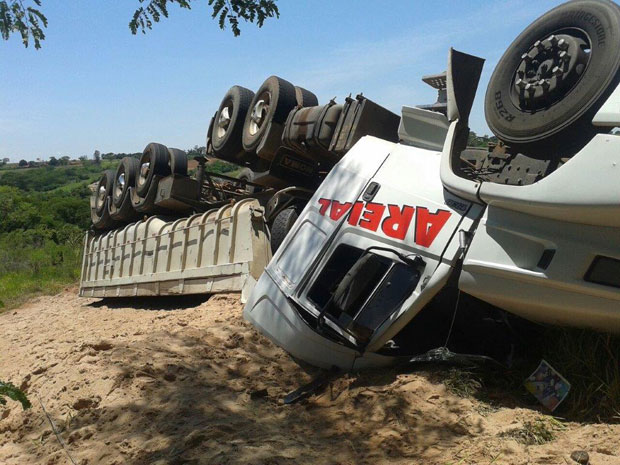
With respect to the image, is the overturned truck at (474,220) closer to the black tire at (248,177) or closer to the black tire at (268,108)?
the black tire at (268,108)

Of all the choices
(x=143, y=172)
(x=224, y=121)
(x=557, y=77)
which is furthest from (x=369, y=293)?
(x=143, y=172)

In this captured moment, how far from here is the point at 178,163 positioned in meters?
9.41

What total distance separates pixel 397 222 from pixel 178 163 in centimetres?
589

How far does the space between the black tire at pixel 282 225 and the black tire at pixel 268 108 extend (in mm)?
1670

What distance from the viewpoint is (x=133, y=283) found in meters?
9.80

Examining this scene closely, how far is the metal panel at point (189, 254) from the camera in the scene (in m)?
6.83

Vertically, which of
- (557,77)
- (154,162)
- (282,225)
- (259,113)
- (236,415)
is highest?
(557,77)

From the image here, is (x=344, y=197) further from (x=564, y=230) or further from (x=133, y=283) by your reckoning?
(x=133, y=283)

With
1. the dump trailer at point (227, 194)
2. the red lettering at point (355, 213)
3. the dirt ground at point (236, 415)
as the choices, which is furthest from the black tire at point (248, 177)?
the red lettering at point (355, 213)

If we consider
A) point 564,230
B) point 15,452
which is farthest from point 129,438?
point 564,230

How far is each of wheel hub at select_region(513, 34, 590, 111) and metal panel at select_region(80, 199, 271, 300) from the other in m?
3.38

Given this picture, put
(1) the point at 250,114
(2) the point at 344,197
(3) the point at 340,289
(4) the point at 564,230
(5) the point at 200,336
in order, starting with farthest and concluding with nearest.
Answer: (1) the point at 250,114, (5) the point at 200,336, (2) the point at 344,197, (3) the point at 340,289, (4) the point at 564,230

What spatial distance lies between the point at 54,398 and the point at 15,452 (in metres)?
0.51

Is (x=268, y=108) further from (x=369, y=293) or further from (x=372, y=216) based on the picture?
(x=369, y=293)
